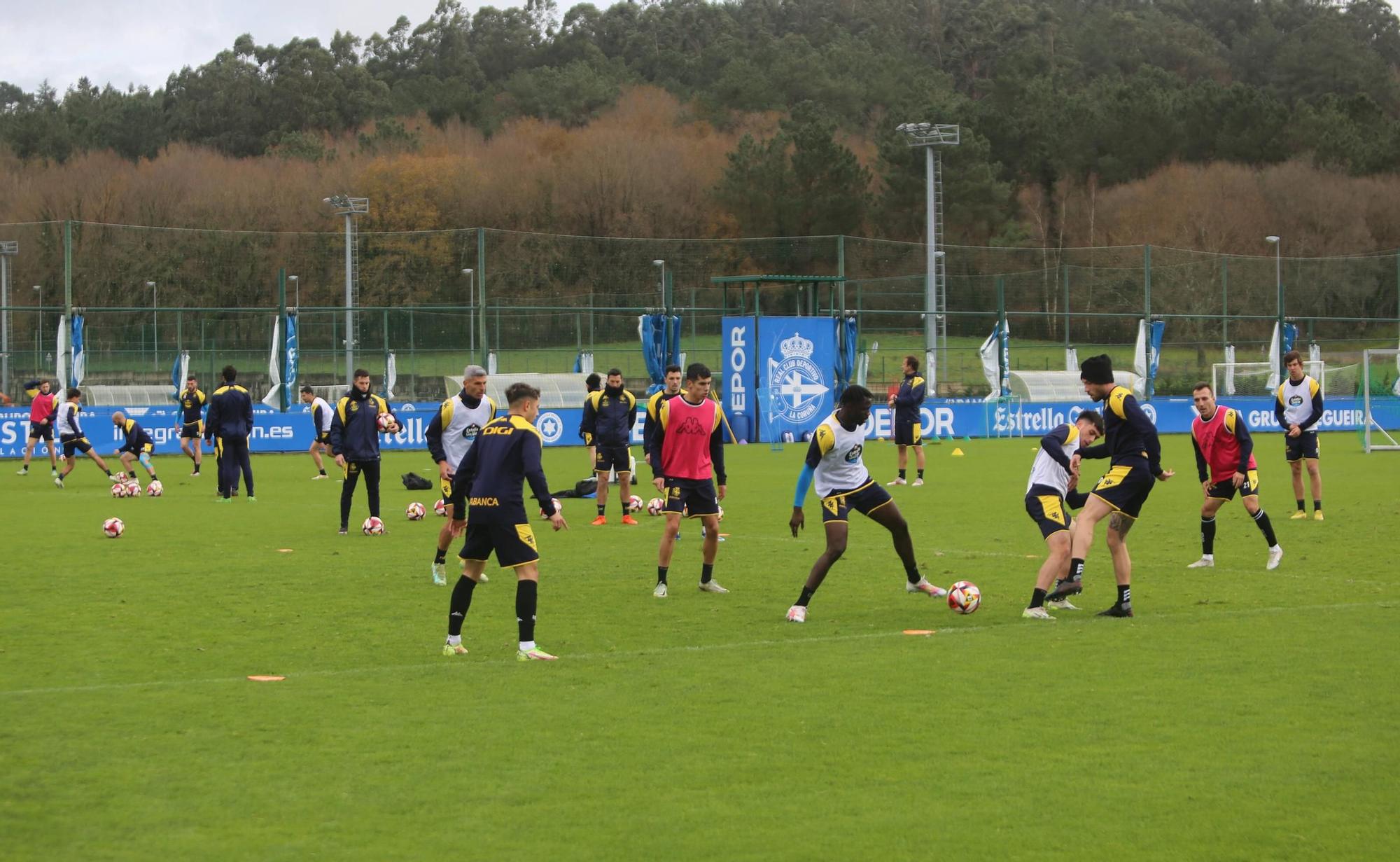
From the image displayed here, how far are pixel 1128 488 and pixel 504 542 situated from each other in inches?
197

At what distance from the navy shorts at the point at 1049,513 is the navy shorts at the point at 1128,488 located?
0.44 meters

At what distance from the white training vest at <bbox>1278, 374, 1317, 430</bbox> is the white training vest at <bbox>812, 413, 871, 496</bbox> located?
1016 centimetres

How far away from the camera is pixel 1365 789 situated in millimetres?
6680

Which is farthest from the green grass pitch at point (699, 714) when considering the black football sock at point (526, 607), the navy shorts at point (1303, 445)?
the navy shorts at point (1303, 445)

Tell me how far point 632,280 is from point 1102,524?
3651 centimetres

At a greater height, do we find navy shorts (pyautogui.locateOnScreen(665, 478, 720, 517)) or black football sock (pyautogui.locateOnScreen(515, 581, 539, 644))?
navy shorts (pyautogui.locateOnScreen(665, 478, 720, 517))

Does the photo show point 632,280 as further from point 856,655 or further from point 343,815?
point 343,815

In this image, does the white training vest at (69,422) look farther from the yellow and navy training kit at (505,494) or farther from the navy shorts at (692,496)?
the yellow and navy training kit at (505,494)

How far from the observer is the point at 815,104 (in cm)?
8200

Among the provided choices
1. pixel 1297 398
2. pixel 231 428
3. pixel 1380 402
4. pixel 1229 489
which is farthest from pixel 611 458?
pixel 1380 402

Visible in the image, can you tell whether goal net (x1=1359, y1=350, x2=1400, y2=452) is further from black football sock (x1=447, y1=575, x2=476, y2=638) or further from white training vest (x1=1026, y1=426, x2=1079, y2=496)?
black football sock (x1=447, y1=575, x2=476, y2=638)

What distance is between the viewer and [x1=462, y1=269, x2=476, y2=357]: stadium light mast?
151 feet

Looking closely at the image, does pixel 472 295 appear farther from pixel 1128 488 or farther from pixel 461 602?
pixel 461 602

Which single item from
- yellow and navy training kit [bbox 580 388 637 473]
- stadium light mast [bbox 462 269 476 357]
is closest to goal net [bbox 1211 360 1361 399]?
stadium light mast [bbox 462 269 476 357]
